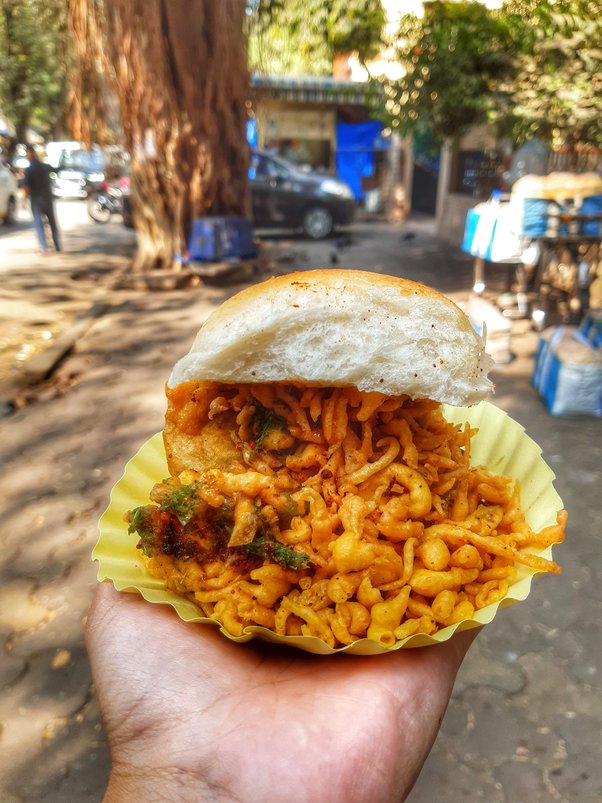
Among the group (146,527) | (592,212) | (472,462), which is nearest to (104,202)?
(592,212)

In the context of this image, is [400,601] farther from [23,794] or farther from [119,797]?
[23,794]

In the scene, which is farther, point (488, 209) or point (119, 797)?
point (488, 209)

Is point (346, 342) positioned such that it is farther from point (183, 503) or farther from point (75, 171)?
point (75, 171)

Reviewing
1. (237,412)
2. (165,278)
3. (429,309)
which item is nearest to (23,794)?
(237,412)

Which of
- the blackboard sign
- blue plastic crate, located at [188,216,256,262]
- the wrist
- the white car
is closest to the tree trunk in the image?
blue plastic crate, located at [188,216,256,262]

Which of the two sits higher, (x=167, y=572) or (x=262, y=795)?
(x=167, y=572)

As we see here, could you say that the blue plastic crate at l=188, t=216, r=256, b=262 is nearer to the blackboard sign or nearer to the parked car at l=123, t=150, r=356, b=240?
the parked car at l=123, t=150, r=356, b=240

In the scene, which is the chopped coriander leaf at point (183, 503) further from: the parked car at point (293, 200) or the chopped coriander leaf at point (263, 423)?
the parked car at point (293, 200)
